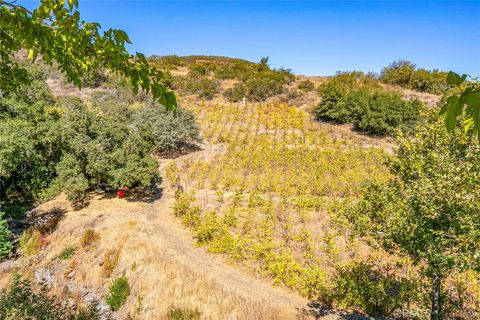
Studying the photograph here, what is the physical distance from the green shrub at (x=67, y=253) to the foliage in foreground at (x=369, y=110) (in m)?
22.3

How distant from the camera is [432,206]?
476 centimetres

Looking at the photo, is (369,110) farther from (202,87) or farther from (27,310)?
(27,310)

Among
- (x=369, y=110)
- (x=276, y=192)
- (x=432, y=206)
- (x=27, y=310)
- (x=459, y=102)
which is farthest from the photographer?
(x=369, y=110)

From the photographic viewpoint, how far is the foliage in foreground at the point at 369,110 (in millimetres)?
26047

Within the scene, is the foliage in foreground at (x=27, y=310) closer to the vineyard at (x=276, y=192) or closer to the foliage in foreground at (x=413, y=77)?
the vineyard at (x=276, y=192)

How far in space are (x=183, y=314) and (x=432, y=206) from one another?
21.3 feet

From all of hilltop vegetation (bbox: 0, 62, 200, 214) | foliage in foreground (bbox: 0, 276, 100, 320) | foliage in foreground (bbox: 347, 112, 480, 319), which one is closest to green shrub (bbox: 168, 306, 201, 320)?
foliage in foreground (bbox: 0, 276, 100, 320)

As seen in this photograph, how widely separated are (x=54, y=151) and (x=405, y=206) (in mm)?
15984

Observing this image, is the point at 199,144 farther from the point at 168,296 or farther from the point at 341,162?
the point at 168,296

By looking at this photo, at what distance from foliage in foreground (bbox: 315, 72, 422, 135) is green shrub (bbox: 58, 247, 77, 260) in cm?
2230

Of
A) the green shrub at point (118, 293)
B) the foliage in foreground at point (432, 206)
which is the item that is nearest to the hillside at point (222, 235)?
the green shrub at point (118, 293)

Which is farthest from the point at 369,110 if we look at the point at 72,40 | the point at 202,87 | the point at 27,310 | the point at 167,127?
the point at 72,40

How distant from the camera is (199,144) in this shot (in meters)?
23.8

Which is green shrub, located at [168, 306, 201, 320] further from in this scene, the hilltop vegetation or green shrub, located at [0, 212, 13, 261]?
green shrub, located at [0, 212, 13, 261]
